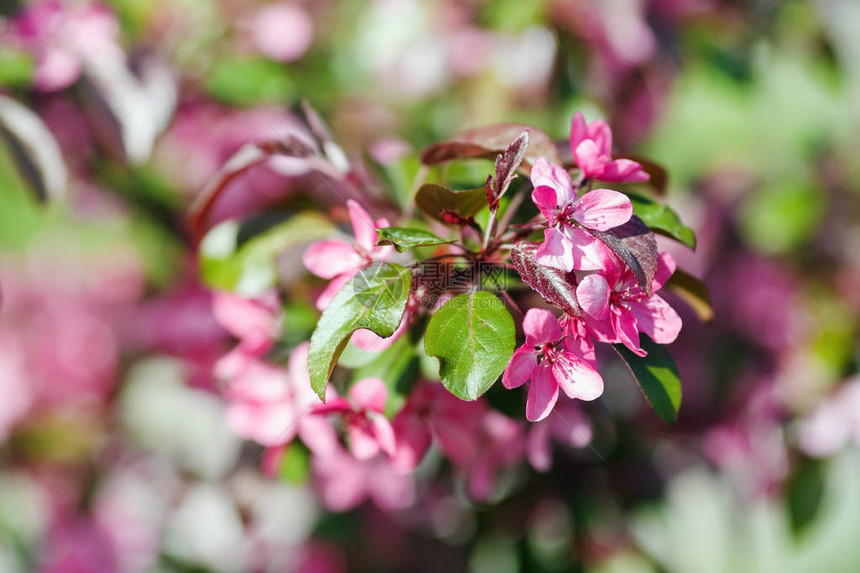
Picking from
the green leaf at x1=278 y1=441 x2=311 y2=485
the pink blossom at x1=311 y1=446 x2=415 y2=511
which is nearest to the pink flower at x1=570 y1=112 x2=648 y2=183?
the green leaf at x1=278 y1=441 x2=311 y2=485

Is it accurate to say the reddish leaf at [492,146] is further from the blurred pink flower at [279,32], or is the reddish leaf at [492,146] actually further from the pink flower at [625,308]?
Result: the blurred pink flower at [279,32]

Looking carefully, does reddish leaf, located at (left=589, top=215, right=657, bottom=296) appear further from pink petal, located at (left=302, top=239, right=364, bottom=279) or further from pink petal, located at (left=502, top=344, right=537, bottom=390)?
pink petal, located at (left=302, top=239, right=364, bottom=279)

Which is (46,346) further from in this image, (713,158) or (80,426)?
(713,158)

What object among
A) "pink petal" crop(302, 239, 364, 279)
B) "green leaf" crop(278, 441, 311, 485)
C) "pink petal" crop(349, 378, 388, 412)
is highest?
"pink petal" crop(302, 239, 364, 279)

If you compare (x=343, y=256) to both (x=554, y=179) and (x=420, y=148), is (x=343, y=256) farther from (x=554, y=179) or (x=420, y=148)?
(x=420, y=148)

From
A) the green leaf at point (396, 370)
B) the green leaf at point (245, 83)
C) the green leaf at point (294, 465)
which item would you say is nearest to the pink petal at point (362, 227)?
the green leaf at point (396, 370)

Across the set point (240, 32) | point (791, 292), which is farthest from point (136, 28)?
point (791, 292)
